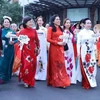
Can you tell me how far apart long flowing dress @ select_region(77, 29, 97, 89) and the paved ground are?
241mm

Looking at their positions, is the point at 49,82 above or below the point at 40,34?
below

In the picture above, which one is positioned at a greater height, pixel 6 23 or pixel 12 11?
pixel 12 11

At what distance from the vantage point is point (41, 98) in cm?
586

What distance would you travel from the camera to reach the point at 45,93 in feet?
20.6

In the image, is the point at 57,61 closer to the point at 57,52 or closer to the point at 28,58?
the point at 57,52

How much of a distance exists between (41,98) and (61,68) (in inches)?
45.6

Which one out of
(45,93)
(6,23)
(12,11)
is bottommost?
(45,93)

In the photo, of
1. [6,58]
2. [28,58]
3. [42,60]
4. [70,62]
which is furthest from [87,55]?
[6,58]

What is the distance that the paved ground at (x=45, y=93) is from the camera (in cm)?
593

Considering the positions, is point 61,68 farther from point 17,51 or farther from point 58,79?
point 17,51

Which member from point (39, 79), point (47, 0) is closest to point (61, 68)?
point (39, 79)

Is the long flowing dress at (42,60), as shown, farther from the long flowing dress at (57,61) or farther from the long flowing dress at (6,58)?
the long flowing dress at (57,61)

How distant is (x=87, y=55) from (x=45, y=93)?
1.35 meters

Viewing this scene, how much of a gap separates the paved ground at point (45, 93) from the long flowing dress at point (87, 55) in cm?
24
